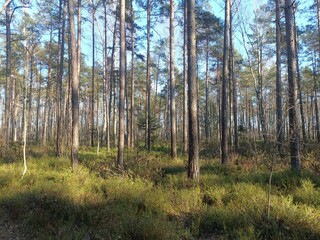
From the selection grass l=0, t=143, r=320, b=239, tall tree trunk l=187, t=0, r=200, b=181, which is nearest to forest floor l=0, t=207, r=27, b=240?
grass l=0, t=143, r=320, b=239

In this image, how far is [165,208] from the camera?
581cm

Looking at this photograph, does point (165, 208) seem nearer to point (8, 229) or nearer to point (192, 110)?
point (8, 229)

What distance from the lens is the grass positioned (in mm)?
4414

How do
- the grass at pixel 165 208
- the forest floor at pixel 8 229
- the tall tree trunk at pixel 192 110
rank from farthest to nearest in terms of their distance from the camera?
1. the tall tree trunk at pixel 192 110
2. the forest floor at pixel 8 229
3. the grass at pixel 165 208

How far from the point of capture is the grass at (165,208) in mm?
4414

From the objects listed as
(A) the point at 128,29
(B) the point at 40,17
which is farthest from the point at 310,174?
(B) the point at 40,17

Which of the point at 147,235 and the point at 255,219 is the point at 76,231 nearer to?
the point at 147,235

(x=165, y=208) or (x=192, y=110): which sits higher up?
(x=192, y=110)

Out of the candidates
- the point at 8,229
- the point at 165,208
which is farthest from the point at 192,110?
the point at 8,229

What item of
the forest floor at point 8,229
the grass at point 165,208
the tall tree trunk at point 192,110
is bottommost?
the forest floor at point 8,229

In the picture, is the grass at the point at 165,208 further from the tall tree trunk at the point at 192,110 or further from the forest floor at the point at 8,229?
the tall tree trunk at the point at 192,110

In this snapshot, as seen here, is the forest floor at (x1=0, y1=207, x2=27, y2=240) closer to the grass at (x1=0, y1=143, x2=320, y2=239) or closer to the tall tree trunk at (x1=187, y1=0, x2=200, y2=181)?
the grass at (x1=0, y1=143, x2=320, y2=239)

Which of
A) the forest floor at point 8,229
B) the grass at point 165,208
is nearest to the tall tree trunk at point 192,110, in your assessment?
the grass at point 165,208

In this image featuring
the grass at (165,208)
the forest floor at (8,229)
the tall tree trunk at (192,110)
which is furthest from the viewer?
the tall tree trunk at (192,110)
